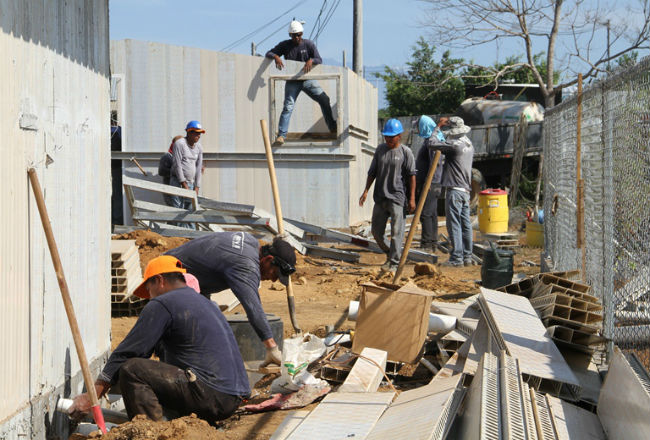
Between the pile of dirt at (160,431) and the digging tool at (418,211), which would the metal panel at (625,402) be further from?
the digging tool at (418,211)

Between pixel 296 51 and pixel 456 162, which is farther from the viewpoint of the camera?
pixel 296 51

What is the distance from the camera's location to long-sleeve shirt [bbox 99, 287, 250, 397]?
490 centimetres

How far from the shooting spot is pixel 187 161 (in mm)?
13930

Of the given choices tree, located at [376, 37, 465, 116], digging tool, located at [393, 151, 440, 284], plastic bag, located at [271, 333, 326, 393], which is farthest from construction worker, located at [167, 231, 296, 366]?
tree, located at [376, 37, 465, 116]

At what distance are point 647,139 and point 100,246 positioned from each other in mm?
3903

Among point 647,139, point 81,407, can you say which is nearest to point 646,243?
point 647,139

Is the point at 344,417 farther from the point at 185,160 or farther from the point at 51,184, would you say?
the point at 185,160

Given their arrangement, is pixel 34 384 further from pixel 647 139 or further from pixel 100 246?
pixel 647 139

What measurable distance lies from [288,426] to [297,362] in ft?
4.83

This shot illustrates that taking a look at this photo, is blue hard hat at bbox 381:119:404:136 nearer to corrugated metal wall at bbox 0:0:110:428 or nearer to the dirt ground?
the dirt ground

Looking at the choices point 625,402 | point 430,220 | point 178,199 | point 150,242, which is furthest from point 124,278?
point 430,220

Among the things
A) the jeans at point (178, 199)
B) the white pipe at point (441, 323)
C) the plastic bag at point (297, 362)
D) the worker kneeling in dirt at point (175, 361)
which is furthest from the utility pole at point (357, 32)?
the worker kneeling in dirt at point (175, 361)

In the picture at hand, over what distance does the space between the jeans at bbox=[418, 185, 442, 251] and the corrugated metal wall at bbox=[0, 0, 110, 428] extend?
347 inches

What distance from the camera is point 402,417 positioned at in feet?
14.3
